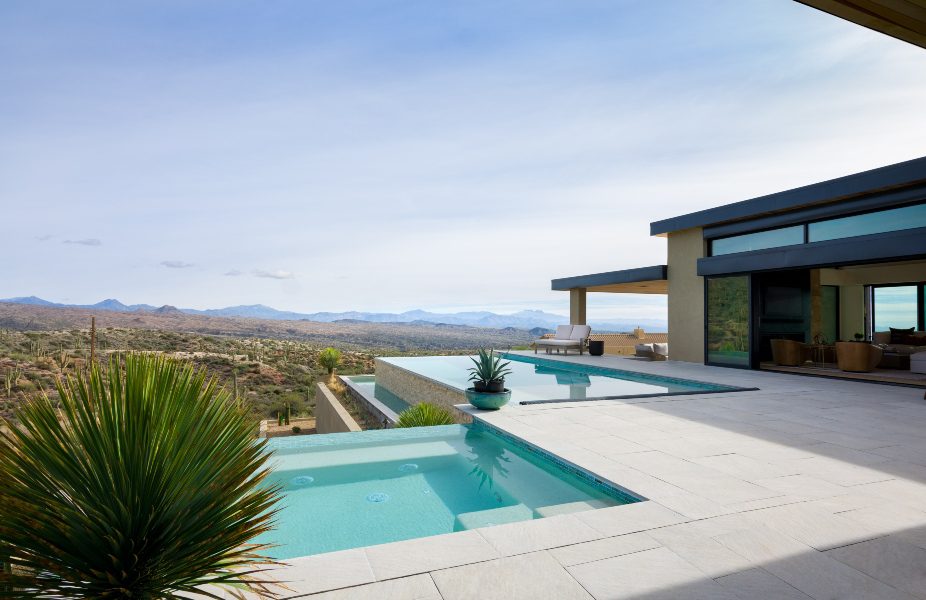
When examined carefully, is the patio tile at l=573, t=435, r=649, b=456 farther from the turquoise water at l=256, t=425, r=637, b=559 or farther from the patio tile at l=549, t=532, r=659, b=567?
the patio tile at l=549, t=532, r=659, b=567

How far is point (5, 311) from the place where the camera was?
24.0 metres

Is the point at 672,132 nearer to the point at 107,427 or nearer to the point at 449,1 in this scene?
the point at 449,1

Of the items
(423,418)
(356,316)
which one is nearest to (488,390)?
(423,418)

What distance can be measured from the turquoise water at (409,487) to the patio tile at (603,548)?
65cm

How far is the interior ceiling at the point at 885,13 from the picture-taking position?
2.21m

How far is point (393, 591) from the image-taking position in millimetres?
2307

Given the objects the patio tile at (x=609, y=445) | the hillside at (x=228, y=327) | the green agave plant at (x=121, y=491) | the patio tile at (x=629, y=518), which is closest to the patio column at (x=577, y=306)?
the hillside at (x=228, y=327)

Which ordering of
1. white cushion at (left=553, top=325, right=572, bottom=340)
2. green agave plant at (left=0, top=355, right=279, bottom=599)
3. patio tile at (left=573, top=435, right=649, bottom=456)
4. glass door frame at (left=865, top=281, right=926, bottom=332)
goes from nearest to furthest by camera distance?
green agave plant at (left=0, top=355, right=279, bottom=599), patio tile at (left=573, top=435, right=649, bottom=456), glass door frame at (left=865, top=281, right=926, bottom=332), white cushion at (left=553, top=325, right=572, bottom=340)

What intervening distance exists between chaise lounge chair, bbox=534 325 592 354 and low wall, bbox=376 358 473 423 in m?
5.38

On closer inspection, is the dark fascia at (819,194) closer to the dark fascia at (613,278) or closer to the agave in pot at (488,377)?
the dark fascia at (613,278)

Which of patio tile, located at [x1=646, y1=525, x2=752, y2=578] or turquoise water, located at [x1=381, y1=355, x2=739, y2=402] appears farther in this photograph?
turquoise water, located at [x1=381, y1=355, x2=739, y2=402]

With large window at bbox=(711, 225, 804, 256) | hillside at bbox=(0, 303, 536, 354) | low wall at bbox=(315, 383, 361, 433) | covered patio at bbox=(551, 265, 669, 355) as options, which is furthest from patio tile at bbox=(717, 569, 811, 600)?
covered patio at bbox=(551, 265, 669, 355)

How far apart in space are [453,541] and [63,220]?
79.8ft

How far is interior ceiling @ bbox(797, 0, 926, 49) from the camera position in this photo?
2.21 metres
